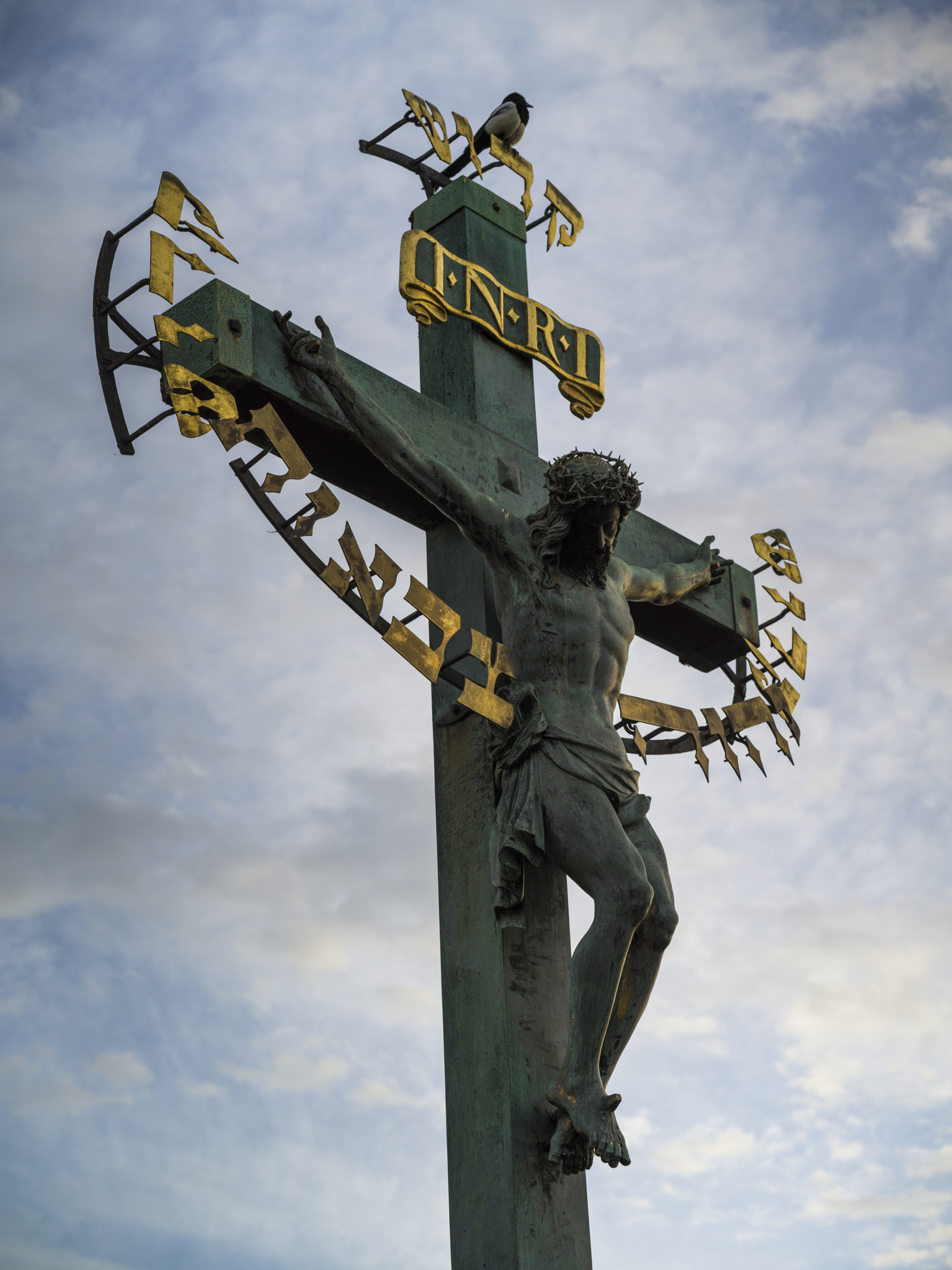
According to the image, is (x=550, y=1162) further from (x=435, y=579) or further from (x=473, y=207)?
(x=473, y=207)

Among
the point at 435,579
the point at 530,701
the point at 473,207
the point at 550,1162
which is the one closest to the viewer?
the point at 550,1162

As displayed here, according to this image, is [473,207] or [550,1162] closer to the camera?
[550,1162]

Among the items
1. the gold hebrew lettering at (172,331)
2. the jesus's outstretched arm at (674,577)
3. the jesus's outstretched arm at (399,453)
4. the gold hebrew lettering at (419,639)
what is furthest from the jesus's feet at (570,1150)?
the gold hebrew lettering at (172,331)

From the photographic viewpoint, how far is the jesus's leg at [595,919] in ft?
16.9

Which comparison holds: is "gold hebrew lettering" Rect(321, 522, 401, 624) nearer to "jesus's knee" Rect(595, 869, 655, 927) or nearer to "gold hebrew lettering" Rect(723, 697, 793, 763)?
"jesus's knee" Rect(595, 869, 655, 927)

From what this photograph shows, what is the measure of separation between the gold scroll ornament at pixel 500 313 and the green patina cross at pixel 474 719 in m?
0.08

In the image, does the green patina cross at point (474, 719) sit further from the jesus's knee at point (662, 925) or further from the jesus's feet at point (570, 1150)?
the jesus's knee at point (662, 925)

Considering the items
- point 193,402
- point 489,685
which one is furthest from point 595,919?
point 193,402

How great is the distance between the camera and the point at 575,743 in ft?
18.0

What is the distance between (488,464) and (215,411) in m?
1.27

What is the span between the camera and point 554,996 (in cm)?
547

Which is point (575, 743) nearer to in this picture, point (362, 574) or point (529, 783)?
point (529, 783)

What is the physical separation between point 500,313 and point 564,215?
972 millimetres

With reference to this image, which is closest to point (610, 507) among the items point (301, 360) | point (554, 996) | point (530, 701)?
point (530, 701)
